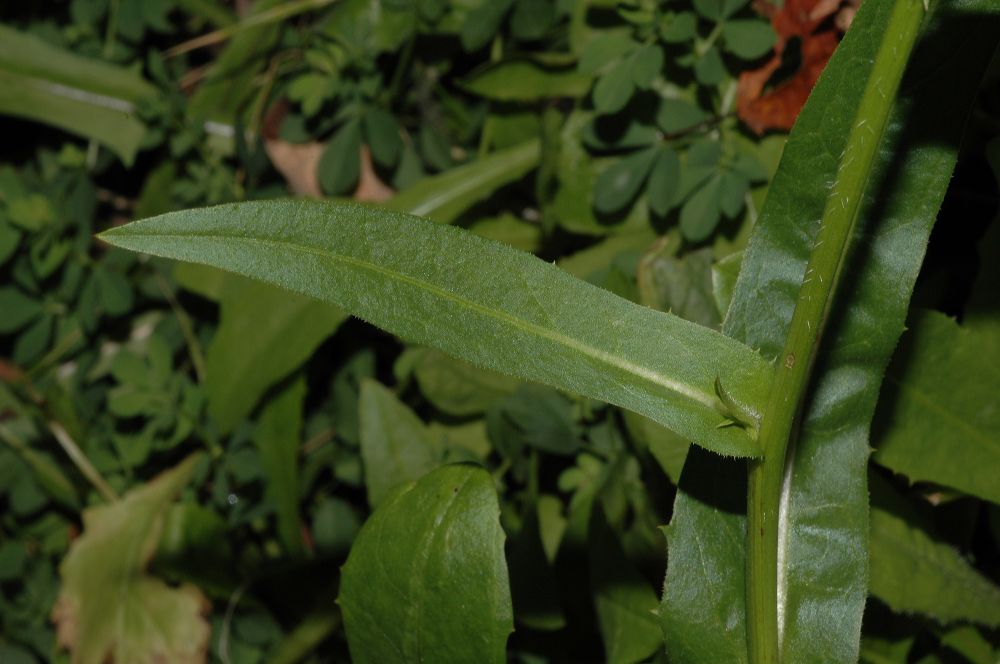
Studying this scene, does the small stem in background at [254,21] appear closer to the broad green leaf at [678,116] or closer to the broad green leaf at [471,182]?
the broad green leaf at [471,182]

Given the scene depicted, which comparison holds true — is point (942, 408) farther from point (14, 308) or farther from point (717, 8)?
point (14, 308)

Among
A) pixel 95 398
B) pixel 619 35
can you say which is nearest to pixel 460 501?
pixel 619 35

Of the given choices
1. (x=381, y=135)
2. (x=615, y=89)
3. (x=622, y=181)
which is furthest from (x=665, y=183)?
(x=381, y=135)

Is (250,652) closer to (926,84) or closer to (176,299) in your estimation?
(176,299)

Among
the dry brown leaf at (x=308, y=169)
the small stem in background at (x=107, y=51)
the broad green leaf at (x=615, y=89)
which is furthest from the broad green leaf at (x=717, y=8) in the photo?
the small stem in background at (x=107, y=51)

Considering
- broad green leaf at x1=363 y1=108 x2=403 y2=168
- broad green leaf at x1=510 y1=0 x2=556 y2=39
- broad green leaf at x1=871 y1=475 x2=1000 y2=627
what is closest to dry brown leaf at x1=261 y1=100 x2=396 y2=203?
broad green leaf at x1=363 y1=108 x2=403 y2=168
